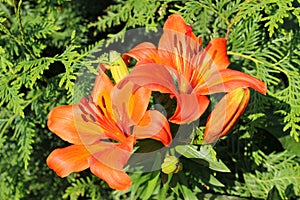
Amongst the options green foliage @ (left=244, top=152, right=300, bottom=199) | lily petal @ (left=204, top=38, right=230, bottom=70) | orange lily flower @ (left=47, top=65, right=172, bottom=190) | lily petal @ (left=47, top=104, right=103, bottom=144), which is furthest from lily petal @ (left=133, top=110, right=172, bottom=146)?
green foliage @ (left=244, top=152, right=300, bottom=199)

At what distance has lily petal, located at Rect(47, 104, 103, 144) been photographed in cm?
120

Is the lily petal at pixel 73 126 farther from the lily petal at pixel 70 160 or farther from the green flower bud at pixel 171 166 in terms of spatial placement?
the green flower bud at pixel 171 166

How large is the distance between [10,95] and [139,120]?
468 millimetres

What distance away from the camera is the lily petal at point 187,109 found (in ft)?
3.63

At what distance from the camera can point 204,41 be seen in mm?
1669

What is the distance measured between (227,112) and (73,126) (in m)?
0.34

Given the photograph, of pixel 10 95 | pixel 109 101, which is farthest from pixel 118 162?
pixel 10 95

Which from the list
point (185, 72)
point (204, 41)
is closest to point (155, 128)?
point (185, 72)

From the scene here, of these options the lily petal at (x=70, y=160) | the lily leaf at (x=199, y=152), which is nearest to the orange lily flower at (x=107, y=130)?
the lily petal at (x=70, y=160)

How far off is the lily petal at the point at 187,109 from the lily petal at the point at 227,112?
0.13 feet

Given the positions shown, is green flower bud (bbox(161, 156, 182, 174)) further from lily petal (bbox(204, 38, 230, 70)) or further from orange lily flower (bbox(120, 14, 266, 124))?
lily petal (bbox(204, 38, 230, 70))

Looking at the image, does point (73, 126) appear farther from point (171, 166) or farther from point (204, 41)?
point (204, 41)

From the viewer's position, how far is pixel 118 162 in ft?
Answer: 3.65

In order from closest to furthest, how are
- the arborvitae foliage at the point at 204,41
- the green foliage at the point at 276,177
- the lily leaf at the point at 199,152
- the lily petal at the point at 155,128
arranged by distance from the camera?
the lily petal at the point at 155,128 → the lily leaf at the point at 199,152 → the arborvitae foliage at the point at 204,41 → the green foliage at the point at 276,177
